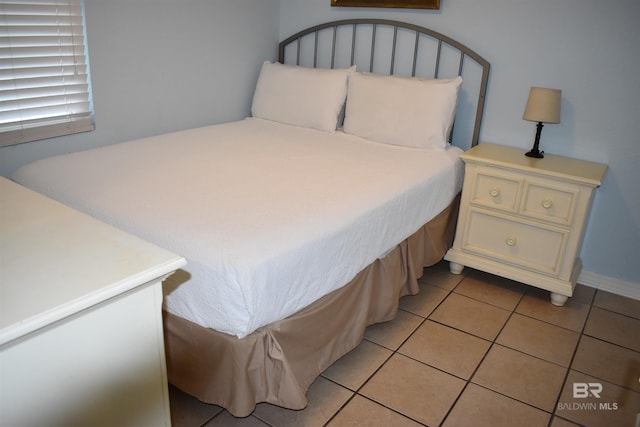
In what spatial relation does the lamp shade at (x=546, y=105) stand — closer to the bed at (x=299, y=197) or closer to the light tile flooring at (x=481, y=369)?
the bed at (x=299, y=197)

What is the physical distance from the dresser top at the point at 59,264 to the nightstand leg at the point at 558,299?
2115mm

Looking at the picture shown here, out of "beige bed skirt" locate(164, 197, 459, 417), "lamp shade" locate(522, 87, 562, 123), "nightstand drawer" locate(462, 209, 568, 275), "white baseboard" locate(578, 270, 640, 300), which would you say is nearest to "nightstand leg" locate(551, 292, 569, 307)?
"nightstand drawer" locate(462, 209, 568, 275)

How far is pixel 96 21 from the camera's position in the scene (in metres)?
2.46

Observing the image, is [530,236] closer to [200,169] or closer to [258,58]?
[200,169]

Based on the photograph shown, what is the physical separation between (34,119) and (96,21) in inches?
21.5

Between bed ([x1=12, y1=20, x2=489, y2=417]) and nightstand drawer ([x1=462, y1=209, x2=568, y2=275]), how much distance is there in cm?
16

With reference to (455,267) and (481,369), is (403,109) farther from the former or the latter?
(481,369)

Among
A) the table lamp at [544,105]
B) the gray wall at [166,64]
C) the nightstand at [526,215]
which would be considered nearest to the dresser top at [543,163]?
the nightstand at [526,215]

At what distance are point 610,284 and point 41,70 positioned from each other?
2973 mm

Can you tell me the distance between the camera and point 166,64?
112 inches

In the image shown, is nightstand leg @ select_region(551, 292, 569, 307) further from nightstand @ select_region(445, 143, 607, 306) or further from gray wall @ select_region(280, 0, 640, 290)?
gray wall @ select_region(280, 0, 640, 290)

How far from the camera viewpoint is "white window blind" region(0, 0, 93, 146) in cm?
221

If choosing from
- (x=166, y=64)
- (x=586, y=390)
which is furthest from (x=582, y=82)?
(x=166, y=64)

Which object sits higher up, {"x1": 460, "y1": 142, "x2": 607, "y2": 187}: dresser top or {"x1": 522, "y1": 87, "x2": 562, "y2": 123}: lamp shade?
{"x1": 522, "y1": 87, "x2": 562, "y2": 123}: lamp shade
